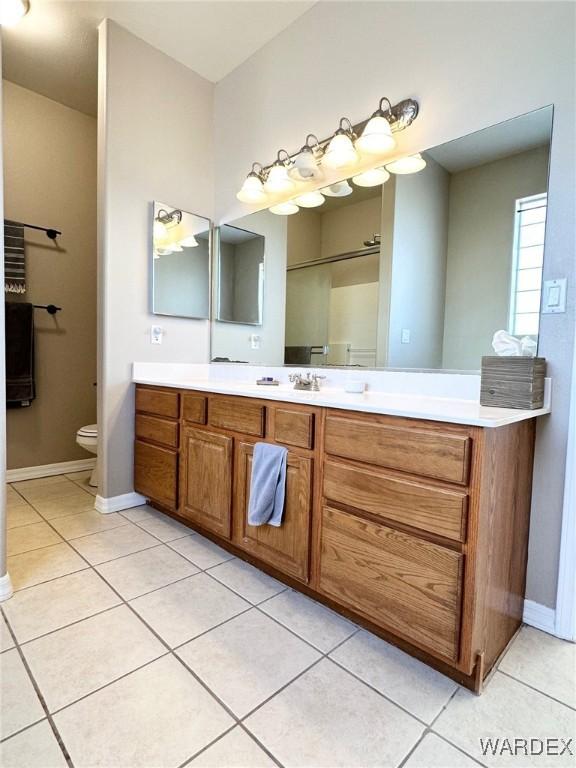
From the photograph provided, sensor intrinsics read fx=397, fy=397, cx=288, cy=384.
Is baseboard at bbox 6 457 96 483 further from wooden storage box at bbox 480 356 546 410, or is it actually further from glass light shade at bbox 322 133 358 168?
wooden storage box at bbox 480 356 546 410

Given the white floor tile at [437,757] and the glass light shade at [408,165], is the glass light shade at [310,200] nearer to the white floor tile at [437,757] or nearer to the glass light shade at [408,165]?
the glass light shade at [408,165]

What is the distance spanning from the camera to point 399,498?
123 cm

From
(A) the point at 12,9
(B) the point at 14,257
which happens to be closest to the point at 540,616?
(A) the point at 12,9

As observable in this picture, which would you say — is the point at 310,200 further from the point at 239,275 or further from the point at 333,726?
the point at 333,726

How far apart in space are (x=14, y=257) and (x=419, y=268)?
108 inches

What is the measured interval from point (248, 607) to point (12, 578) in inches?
40.4

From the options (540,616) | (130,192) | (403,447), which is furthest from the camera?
(130,192)

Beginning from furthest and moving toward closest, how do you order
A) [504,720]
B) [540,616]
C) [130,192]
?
[130,192], [540,616], [504,720]

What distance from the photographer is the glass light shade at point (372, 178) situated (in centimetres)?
187

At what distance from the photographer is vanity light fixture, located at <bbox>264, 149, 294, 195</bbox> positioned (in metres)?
2.26

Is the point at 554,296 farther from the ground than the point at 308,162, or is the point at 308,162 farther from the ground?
the point at 308,162

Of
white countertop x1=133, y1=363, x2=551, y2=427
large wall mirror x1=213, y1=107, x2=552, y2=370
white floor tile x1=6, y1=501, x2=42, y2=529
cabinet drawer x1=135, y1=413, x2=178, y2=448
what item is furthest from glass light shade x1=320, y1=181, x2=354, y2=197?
white floor tile x1=6, y1=501, x2=42, y2=529

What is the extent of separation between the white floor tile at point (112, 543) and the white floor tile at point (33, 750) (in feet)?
2.85

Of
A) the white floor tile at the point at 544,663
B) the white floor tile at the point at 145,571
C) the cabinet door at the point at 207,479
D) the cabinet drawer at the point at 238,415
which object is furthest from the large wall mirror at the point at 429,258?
the white floor tile at the point at 145,571
